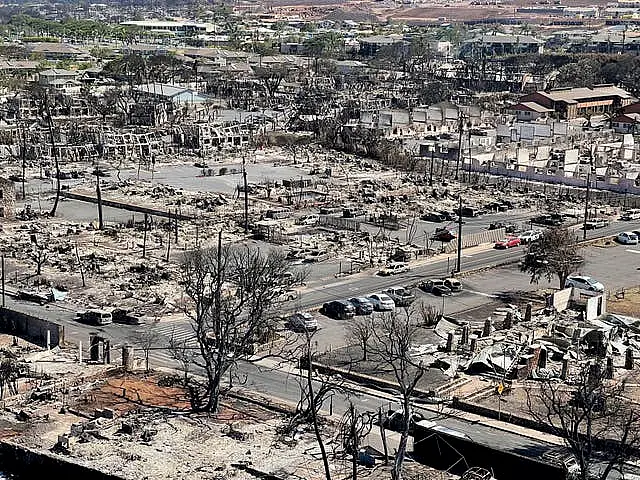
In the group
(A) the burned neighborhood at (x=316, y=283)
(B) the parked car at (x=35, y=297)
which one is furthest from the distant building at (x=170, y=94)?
(B) the parked car at (x=35, y=297)

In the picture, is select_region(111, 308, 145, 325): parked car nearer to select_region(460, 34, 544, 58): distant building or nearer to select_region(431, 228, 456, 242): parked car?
select_region(431, 228, 456, 242): parked car

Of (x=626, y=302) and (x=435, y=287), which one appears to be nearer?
(x=626, y=302)

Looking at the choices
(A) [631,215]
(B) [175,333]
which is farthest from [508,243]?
(B) [175,333]

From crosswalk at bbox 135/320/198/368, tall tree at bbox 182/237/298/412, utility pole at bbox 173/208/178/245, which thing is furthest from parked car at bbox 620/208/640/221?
crosswalk at bbox 135/320/198/368

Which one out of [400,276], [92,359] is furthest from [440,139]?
[92,359]

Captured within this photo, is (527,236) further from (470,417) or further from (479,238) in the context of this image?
(470,417)

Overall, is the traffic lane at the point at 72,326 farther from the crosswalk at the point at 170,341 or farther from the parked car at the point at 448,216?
the parked car at the point at 448,216
